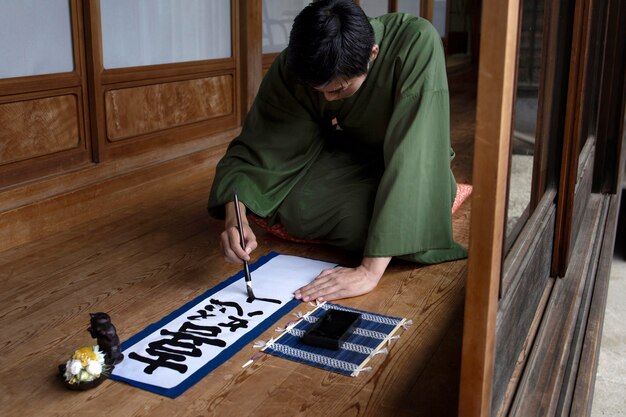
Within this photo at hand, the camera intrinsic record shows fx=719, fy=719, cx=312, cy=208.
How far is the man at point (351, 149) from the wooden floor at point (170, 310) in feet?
0.37

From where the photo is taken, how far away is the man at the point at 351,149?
2082 millimetres

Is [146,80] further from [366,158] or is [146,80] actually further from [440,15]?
[440,15]

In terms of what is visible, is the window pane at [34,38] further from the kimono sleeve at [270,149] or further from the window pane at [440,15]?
the window pane at [440,15]

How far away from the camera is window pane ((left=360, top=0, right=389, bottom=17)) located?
5933 mm

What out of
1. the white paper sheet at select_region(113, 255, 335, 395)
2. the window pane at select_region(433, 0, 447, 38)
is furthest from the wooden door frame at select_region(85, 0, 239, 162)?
the window pane at select_region(433, 0, 447, 38)

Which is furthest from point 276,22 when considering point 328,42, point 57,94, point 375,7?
point 328,42

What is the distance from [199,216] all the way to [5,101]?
3.03ft

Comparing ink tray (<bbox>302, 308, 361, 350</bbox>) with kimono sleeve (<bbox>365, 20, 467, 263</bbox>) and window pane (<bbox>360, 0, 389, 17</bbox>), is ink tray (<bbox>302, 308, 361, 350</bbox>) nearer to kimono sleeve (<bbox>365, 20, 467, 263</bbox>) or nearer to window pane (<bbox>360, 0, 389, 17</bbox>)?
kimono sleeve (<bbox>365, 20, 467, 263</bbox>)

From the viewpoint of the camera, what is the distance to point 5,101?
111 inches

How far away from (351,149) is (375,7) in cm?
350

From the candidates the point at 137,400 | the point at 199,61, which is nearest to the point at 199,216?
the point at 199,61

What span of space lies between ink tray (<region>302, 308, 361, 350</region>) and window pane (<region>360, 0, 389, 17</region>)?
430 centimetres

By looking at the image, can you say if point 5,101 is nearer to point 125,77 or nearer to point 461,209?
point 125,77

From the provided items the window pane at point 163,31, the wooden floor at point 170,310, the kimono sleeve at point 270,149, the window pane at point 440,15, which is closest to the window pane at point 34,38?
the window pane at point 163,31
